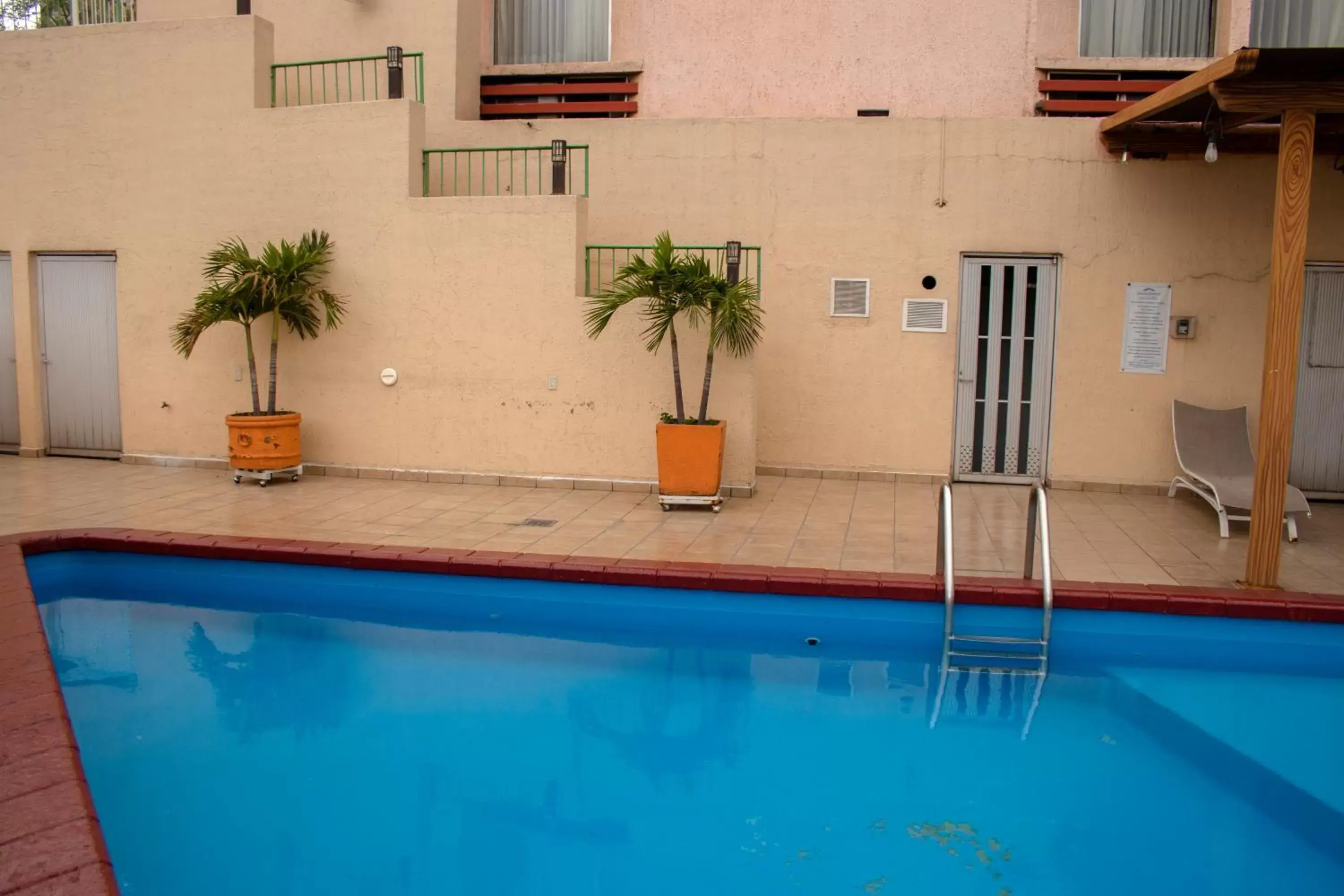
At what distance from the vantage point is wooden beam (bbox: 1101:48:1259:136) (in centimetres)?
616

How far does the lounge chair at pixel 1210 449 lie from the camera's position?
9.08 m

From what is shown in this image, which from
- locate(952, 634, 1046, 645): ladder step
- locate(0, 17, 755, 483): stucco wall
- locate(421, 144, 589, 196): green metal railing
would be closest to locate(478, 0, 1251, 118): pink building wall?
locate(421, 144, 589, 196): green metal railing

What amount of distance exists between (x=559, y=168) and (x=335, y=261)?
2.44 metres

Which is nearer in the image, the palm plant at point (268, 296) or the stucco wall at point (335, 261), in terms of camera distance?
the palm plant at point (268, 296)

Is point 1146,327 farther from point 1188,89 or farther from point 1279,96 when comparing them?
point 1279,96

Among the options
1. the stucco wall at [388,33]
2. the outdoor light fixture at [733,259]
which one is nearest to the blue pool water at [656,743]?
the outdoor light fixture at [733,259]

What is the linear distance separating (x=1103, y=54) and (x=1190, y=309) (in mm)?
3076

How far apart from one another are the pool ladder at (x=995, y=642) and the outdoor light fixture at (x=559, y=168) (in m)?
5.03

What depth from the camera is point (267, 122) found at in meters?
10.2

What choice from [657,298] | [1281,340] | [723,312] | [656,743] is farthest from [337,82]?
[1281,340]

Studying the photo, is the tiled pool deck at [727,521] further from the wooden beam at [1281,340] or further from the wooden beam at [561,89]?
the wooden beam at [561,89]

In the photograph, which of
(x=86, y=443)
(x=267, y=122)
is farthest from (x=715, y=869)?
(x=86, y=443)

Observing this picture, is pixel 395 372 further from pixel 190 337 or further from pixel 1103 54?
pixel 1103 54

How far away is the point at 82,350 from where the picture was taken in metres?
11.1
